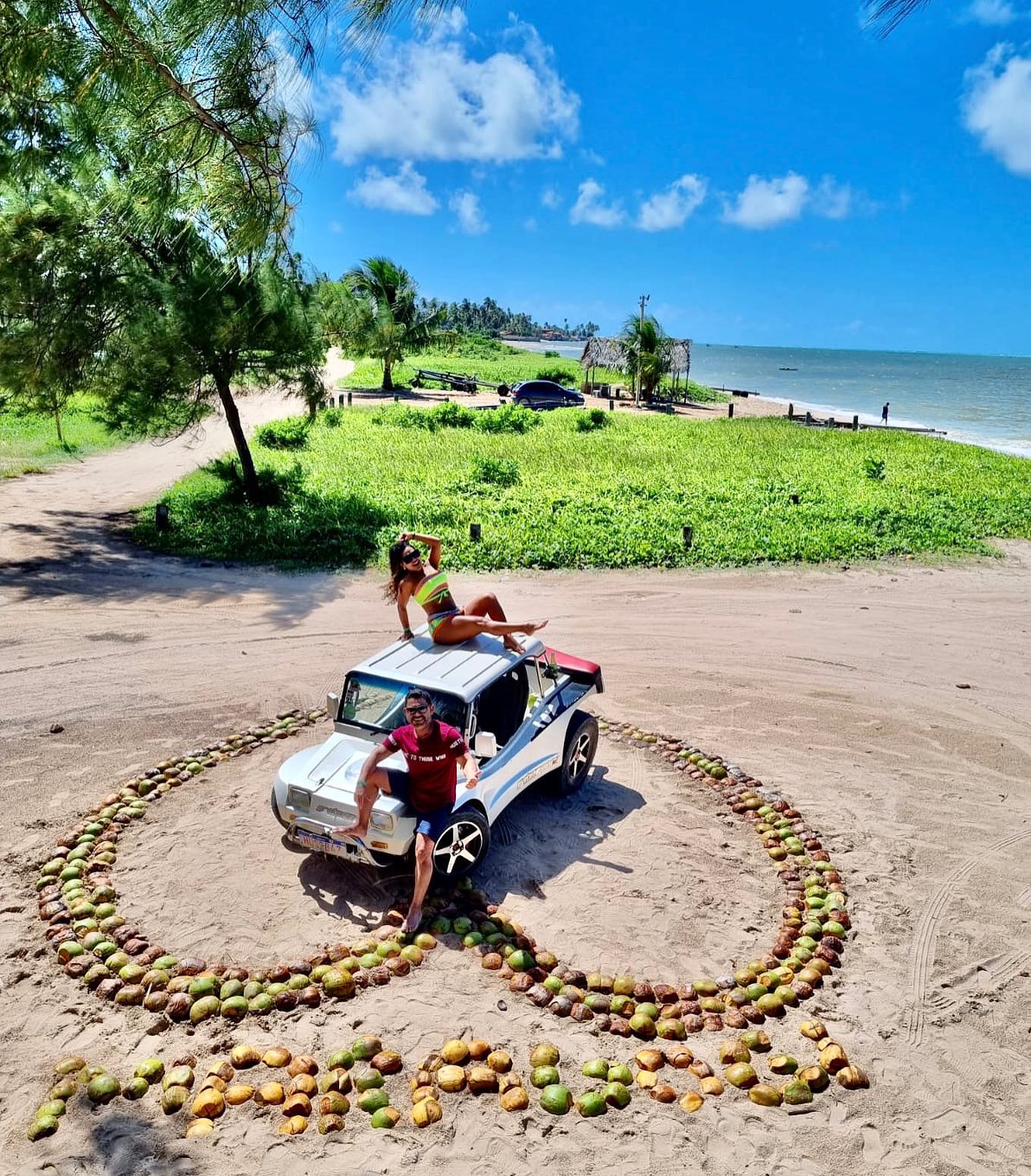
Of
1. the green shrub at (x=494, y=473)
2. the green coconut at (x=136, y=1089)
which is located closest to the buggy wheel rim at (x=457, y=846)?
the green coconut at (x=136, y=1089)

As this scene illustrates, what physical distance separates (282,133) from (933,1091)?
763 cm

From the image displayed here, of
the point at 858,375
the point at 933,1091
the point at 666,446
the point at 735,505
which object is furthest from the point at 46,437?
the point at 858,375

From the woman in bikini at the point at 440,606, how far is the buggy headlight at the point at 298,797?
1.95 meters

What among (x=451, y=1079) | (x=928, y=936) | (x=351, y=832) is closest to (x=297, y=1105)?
(x=451, y=1079)

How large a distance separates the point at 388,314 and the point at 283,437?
77.1ft

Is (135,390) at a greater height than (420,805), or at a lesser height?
greater

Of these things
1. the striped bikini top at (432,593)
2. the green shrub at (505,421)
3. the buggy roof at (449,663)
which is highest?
the green shrub at (505,421)

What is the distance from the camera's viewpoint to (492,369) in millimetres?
72875

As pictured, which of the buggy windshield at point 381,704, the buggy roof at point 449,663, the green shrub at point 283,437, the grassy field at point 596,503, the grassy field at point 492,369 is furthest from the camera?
the grassy field at point 492,369

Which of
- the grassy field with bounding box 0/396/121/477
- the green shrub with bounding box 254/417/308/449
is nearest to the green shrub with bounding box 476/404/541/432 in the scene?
the green shrub with bounding box 254/417/308/449

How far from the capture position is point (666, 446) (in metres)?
30.7

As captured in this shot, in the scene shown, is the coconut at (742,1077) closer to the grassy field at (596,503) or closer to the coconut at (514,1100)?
the coconut at (514,1100)

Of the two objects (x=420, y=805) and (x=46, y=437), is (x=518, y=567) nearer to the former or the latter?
(x=420, y=805)

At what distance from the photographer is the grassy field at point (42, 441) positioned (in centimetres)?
2589
